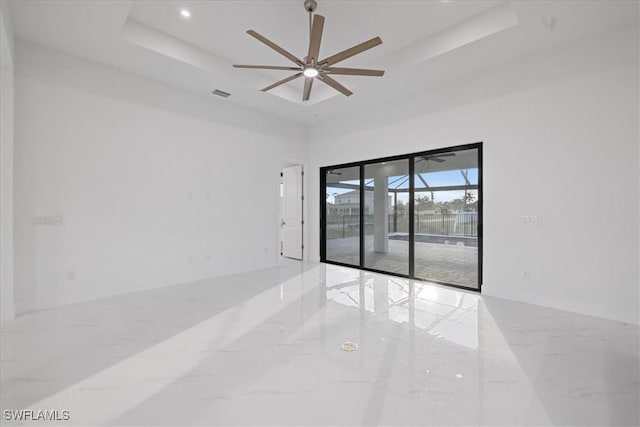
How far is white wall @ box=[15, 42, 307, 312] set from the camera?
3.66 metres

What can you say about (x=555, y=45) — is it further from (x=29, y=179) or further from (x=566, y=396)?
(x=29, y=179)

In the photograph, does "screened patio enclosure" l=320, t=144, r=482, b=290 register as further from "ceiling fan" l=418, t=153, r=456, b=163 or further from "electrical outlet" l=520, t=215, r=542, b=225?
"electrical outlet" l=520, t=215, r=542, b=225

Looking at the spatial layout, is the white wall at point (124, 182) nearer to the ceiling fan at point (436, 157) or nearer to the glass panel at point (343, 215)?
the glass panel at point (343, 215)

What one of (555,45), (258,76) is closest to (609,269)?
(555,45)

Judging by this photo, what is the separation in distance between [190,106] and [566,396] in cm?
578

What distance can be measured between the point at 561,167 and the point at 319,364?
147 inches

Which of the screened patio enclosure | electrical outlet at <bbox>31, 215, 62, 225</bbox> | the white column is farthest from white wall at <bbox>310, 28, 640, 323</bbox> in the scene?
electrical outlet at <bbox>31, 215, 62, 225</bbox>

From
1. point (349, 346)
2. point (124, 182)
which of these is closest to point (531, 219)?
point (349, 346)

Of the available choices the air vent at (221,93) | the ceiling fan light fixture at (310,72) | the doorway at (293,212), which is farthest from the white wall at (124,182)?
the ceiling fan light fixture at (310,72)

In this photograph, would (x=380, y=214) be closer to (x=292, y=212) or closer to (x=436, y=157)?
(x=436, y=157)

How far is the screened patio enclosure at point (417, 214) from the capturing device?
185 inches

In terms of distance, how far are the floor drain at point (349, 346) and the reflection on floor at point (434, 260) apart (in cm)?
273

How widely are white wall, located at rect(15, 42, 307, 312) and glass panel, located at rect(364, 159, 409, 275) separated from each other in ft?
7.29

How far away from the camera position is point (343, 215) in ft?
21.6
